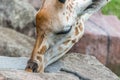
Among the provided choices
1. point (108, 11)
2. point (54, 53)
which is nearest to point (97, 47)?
point (108, 11)

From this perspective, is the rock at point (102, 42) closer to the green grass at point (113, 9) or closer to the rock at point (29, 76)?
the green grass at point (113, 9)

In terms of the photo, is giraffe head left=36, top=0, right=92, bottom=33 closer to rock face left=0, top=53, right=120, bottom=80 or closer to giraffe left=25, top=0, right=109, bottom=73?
giraffe left=25, top=0, right=109, bottom=73

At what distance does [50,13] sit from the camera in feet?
7.70

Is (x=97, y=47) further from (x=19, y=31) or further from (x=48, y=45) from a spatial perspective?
(x=48, y=45)

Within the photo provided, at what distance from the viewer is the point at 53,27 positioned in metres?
2.35

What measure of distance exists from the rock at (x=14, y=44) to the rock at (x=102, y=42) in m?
0.40

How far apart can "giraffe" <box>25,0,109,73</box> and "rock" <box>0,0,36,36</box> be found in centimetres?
275

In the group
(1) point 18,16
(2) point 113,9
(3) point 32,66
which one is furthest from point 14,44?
(2) point 113,9

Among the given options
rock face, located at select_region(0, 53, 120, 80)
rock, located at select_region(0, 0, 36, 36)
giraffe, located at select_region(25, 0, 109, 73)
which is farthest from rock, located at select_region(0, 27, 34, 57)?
giraffe, located at select_region(25, 0, 109, 73)

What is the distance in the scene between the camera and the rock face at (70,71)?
2260 mm

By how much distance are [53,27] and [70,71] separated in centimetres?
35

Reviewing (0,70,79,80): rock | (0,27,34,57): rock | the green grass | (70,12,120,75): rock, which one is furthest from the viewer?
the green grass

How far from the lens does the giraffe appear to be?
92.4 inches

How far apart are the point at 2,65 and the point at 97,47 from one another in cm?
258
